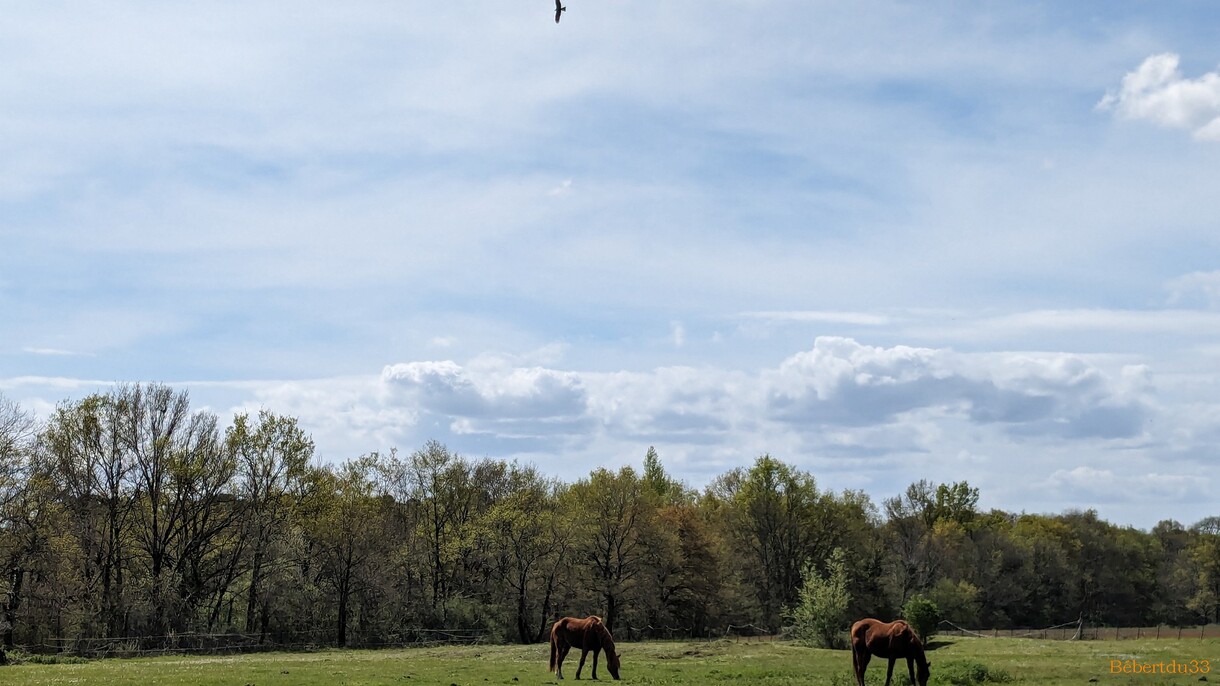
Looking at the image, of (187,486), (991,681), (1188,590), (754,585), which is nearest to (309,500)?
(187,486)

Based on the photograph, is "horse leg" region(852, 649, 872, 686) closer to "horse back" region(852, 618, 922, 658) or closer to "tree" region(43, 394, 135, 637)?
"horse back" region(852, 618, 922, 658)

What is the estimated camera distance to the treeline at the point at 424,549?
64.3m

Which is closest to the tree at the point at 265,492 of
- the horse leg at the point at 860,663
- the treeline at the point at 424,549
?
the treeline at the point at 424,549

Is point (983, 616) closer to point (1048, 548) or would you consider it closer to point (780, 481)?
point (1048, 548)

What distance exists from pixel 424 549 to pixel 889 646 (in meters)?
58.1

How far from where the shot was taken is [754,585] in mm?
99688

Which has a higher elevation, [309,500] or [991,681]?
[309,500]

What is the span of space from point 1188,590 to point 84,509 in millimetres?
130174

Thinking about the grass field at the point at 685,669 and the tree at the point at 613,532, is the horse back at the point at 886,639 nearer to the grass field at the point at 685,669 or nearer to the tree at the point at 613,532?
the grass field at the point at 685,669

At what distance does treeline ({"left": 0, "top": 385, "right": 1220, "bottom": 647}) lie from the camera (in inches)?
2532

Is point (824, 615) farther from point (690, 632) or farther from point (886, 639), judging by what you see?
point (886, 639)

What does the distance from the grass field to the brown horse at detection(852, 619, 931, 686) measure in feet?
6.07

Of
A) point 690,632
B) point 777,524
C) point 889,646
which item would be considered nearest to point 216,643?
point 690,632

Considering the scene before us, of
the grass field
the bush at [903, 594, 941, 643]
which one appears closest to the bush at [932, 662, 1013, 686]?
the grass field
